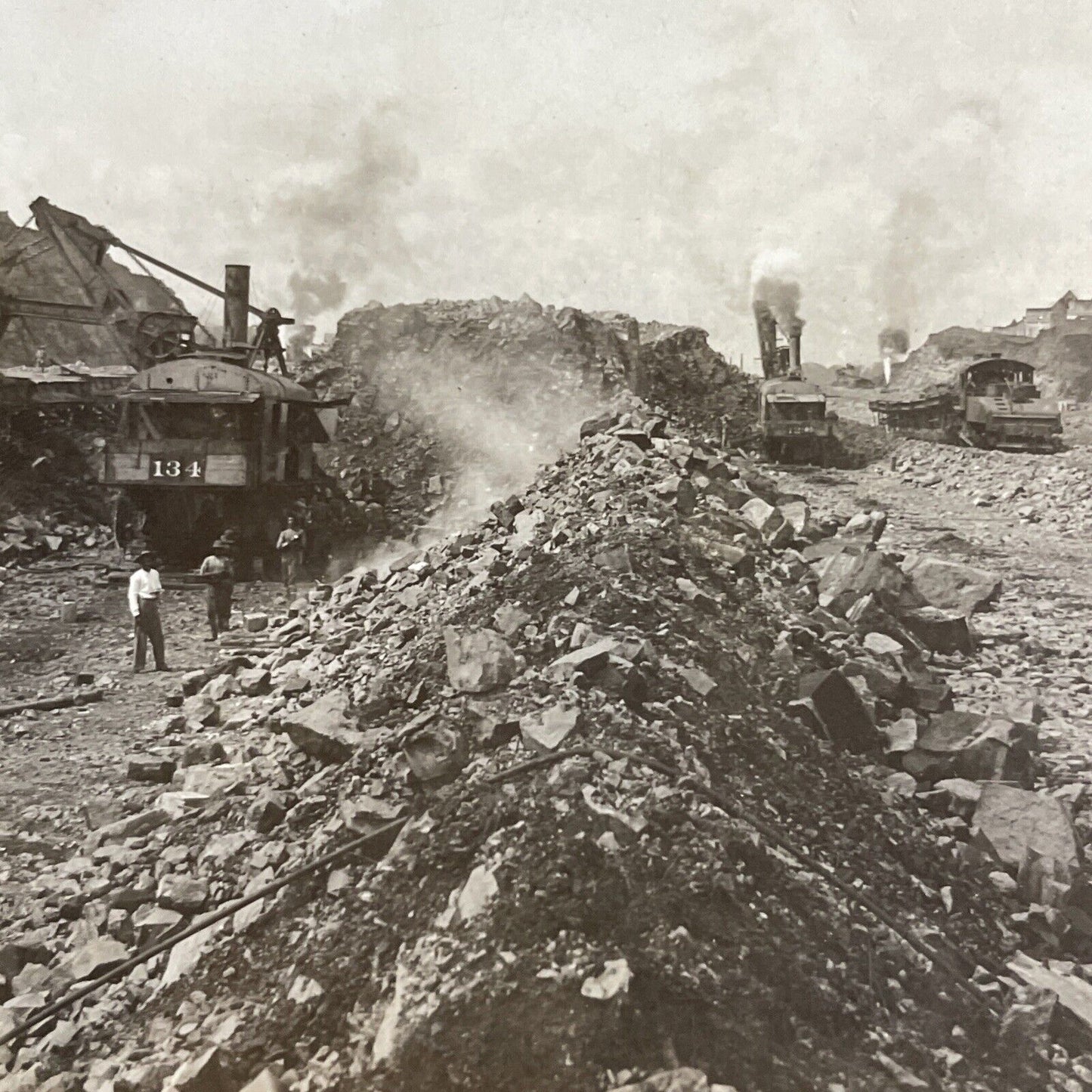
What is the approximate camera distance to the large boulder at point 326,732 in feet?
10.9

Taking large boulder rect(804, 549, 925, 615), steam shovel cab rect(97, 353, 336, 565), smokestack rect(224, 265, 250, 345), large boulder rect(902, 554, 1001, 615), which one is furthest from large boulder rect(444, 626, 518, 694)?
smokestack rect(224, 265, 250, 345)

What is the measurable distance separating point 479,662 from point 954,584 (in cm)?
327

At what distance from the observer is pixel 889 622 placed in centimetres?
455

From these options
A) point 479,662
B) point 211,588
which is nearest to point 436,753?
point 479,662

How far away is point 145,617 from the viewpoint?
5719mm

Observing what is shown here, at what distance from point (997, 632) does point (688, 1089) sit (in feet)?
11.5

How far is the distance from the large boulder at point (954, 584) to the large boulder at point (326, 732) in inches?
137

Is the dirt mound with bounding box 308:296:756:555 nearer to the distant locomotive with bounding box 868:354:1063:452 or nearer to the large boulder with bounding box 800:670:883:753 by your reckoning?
the distant locomotive with bounding box 868:354:1063:452

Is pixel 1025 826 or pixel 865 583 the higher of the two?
pixel 865 583

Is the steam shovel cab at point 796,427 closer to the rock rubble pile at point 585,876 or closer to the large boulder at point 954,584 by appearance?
the large boulder at point 954,584

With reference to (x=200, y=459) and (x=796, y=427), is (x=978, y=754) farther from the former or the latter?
(x=796, y=427)

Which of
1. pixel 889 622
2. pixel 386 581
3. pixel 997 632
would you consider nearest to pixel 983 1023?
pixel 889 622

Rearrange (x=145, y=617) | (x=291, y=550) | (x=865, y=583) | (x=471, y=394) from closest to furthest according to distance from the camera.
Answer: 1. (x=865, y=583)
2. (x=145, y=617)
3. (x=291, y=550)
4. (x=471, y=394)

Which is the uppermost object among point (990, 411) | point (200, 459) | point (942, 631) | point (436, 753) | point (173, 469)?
point (990, 411)
